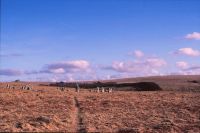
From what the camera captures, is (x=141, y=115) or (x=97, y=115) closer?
(x=97, y=115)

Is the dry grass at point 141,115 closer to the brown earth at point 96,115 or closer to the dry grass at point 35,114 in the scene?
the brown earth at point 96,115

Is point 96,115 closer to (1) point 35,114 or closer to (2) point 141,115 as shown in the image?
(2) point 141,115

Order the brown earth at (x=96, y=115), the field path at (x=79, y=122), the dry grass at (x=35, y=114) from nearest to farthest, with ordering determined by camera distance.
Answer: the field path at (x=79, y=122) < the dry grass at (x=35, y=114) < the brown earth at (x=96, y=115)

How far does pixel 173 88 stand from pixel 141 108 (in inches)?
1551

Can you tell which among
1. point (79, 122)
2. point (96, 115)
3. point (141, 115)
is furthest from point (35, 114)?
point (141, 115)

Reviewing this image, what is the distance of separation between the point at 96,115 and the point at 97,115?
9 centimetres

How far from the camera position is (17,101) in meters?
48.8

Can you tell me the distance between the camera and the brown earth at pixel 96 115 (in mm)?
30391

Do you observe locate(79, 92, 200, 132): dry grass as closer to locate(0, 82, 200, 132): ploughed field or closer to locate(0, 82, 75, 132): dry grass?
locate(0, 82, 200, 132): ploughed field

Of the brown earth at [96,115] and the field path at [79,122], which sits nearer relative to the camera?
the field path at [79,122]

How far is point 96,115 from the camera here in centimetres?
3719

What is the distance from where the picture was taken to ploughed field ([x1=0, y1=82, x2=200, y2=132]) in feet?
100.0

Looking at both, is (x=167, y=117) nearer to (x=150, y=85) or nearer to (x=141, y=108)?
(x=141, y=108)

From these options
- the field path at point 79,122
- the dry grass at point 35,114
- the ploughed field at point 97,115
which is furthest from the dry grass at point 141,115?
the dry grass at point 35,114
